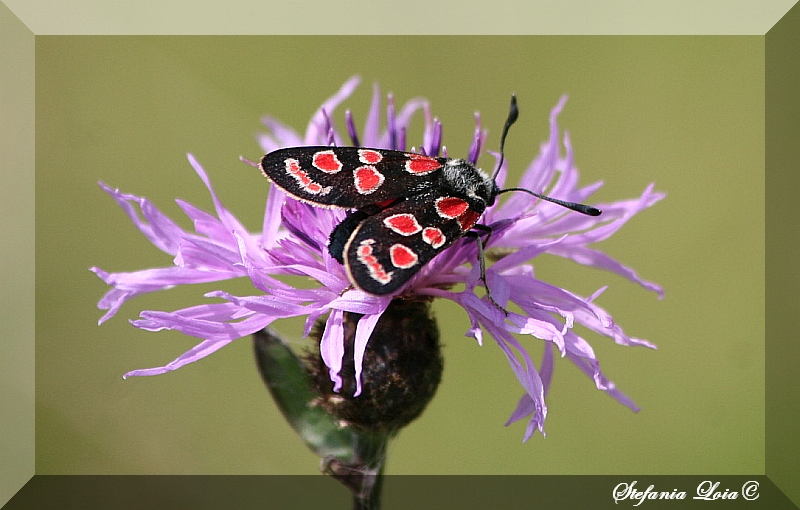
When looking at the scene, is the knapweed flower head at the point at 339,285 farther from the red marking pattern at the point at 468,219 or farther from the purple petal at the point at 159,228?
the red marking pattern at the point at 468,219

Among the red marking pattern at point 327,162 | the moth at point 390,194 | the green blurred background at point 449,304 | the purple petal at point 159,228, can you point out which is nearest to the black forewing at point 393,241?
the moth at point 390,194

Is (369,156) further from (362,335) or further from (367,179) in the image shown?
(362,335)

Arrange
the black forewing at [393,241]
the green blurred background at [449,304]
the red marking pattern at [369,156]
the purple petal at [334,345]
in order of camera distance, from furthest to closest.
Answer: the green blurred background at [449,304] < the red marking pattern at [369,156] < the purple petal at [334,345] < the black forewing at [393,241]

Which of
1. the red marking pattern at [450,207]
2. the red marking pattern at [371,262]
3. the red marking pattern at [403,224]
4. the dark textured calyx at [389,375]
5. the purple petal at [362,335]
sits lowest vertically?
the dark textured calyx at [389,375]

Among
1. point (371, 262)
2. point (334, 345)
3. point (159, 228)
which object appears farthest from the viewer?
point (159, 228)

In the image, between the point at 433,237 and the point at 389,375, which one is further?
the point at 389,375

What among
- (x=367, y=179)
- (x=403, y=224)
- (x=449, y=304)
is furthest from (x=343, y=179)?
(x=449, y=304)

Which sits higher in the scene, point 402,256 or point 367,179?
point 367,179

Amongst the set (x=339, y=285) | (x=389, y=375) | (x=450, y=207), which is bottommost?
(x=389, y=375)
